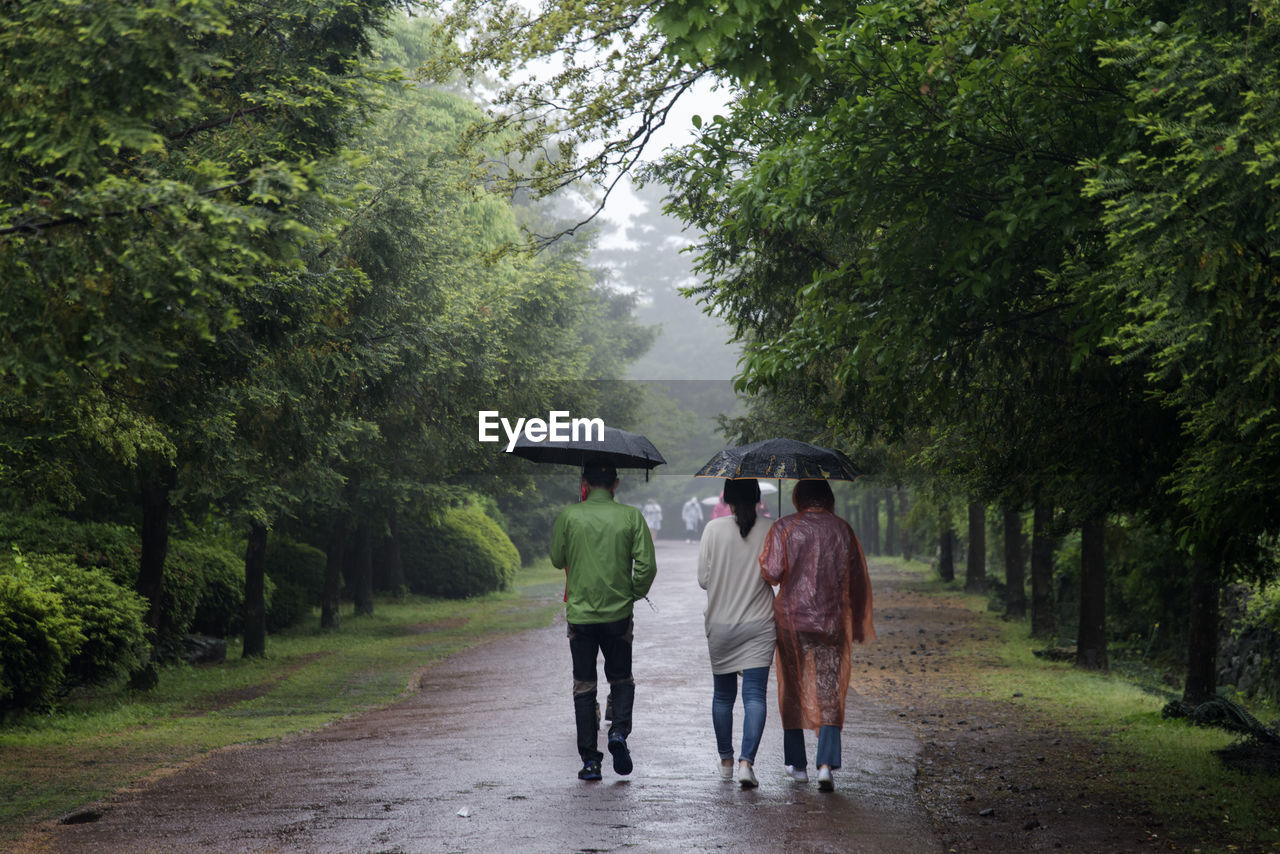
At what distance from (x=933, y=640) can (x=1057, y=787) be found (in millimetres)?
11921

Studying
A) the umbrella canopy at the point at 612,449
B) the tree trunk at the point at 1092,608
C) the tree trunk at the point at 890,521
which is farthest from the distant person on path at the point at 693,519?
the umbrella canopy at the point at 612,449

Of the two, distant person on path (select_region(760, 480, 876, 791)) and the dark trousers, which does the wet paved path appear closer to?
the dark trousers

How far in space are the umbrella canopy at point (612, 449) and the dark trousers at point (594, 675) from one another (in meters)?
1.17

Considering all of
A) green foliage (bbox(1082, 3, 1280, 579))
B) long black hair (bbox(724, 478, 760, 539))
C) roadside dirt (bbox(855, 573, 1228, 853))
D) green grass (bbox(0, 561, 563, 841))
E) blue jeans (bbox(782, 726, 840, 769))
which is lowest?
green grass (bbox(0, 561, 563, 841))

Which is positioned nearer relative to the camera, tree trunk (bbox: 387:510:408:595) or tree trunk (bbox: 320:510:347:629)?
tree trunk (bbox: 320:510:347:629)

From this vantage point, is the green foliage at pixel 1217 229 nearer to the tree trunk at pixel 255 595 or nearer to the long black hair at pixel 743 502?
the long black hair at pixel 743 502

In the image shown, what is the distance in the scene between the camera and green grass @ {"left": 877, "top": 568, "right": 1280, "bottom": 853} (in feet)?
23.0

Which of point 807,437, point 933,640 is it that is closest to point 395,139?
point 807,437

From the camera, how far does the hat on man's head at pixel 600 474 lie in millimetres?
8242

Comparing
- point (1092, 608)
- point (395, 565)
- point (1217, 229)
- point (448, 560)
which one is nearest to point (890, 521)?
point (448, 560)

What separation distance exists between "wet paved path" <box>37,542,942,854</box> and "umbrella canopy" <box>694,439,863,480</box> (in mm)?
1988

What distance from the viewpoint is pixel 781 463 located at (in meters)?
8.09

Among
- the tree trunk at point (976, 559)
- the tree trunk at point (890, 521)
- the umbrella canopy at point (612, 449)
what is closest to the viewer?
the umbrella canopy at point (612, 449)

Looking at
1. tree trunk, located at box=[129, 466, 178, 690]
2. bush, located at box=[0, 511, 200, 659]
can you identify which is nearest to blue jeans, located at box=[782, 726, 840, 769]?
bush, located at box=[0, 511, 200, 659]
